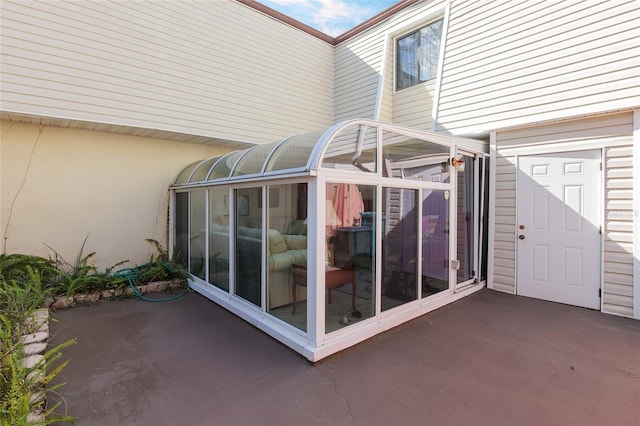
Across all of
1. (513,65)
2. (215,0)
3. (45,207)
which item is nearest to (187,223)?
(45,207)

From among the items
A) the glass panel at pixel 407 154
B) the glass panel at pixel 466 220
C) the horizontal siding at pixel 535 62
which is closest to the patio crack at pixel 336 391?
the glass panel at pixel 407 154

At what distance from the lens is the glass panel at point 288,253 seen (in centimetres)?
354

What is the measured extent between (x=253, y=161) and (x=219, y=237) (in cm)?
151

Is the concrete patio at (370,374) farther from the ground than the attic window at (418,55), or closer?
closer

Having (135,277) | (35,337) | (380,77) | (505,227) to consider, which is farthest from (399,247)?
(380,77)

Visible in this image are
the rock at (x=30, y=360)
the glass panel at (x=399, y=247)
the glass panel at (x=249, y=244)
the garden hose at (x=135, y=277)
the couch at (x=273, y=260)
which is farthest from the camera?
the garden hose at (x=135, y=277)

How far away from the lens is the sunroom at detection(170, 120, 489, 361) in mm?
3385

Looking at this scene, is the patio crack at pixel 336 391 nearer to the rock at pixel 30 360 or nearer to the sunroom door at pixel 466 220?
the rock at pixel 30 360

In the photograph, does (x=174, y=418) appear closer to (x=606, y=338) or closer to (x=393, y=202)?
(x=393, y=202)

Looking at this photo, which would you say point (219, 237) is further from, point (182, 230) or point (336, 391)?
point (336, 391)

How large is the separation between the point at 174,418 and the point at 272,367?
0.96m

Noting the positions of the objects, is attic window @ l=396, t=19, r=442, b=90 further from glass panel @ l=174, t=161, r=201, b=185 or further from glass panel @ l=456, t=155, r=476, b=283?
glass panel @ l=174, t=161, r=201, b=185

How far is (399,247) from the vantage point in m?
4.16

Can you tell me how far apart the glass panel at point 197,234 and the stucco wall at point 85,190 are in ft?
3.81
